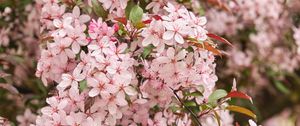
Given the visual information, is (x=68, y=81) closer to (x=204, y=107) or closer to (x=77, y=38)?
(x=77, y=38)

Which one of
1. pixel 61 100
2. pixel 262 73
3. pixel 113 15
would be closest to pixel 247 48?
pixel 262 73

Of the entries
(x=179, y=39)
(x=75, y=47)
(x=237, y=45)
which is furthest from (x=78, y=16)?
(x=237, y=45)

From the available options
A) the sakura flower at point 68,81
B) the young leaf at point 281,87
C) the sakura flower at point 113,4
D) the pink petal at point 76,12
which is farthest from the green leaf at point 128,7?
the young leaf at point 281,87

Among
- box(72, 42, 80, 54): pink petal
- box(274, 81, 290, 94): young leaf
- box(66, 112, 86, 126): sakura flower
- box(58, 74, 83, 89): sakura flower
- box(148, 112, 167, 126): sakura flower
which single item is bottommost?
box(274, 81, 290, 94): young leaf

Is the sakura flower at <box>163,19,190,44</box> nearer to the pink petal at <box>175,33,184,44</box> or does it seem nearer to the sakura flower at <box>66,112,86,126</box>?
the pink petal at <box>175,33,184,44</box>

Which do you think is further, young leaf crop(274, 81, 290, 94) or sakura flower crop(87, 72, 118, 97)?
young leaf crop(274, 81, 290, 94)

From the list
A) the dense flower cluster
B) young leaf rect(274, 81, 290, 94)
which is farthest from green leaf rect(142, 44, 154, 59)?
young leaf rect(274, 81, 290, 94)

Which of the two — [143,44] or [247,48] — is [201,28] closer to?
[143,44]

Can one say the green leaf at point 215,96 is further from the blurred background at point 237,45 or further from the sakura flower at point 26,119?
the sakura flower at point 26,119
